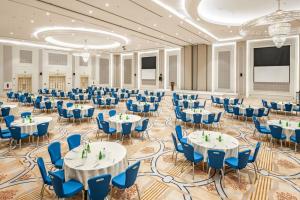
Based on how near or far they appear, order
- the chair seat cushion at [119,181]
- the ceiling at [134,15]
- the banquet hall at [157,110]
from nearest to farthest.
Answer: the chair seat cushion at [119,181], the banquet hall at [157,110], the ceiling at [134,15]

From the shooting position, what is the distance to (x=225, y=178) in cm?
457

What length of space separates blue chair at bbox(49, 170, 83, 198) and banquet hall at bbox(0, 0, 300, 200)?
23mm

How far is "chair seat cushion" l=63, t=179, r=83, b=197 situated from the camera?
10.8 ft

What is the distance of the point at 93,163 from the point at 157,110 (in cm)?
884

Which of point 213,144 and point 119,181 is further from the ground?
point 213,144

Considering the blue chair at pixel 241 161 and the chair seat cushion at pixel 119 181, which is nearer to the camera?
the chair seat cushion at pixel 119 181

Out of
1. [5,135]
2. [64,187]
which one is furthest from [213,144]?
[5,135]

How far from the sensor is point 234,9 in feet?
36.2

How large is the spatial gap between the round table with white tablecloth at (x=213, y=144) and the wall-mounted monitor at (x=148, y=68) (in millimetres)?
19856

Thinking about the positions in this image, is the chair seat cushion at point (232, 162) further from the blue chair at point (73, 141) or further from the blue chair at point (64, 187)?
the blue chair at point (73, 141)

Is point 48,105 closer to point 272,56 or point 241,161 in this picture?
point 241,161

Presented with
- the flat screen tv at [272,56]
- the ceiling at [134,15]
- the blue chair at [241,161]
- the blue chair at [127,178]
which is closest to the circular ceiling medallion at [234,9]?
the ceiling at [134,15]

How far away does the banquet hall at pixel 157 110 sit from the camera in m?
4.11

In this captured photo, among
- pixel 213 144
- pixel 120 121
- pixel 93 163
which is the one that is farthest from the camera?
pixel 120 121
